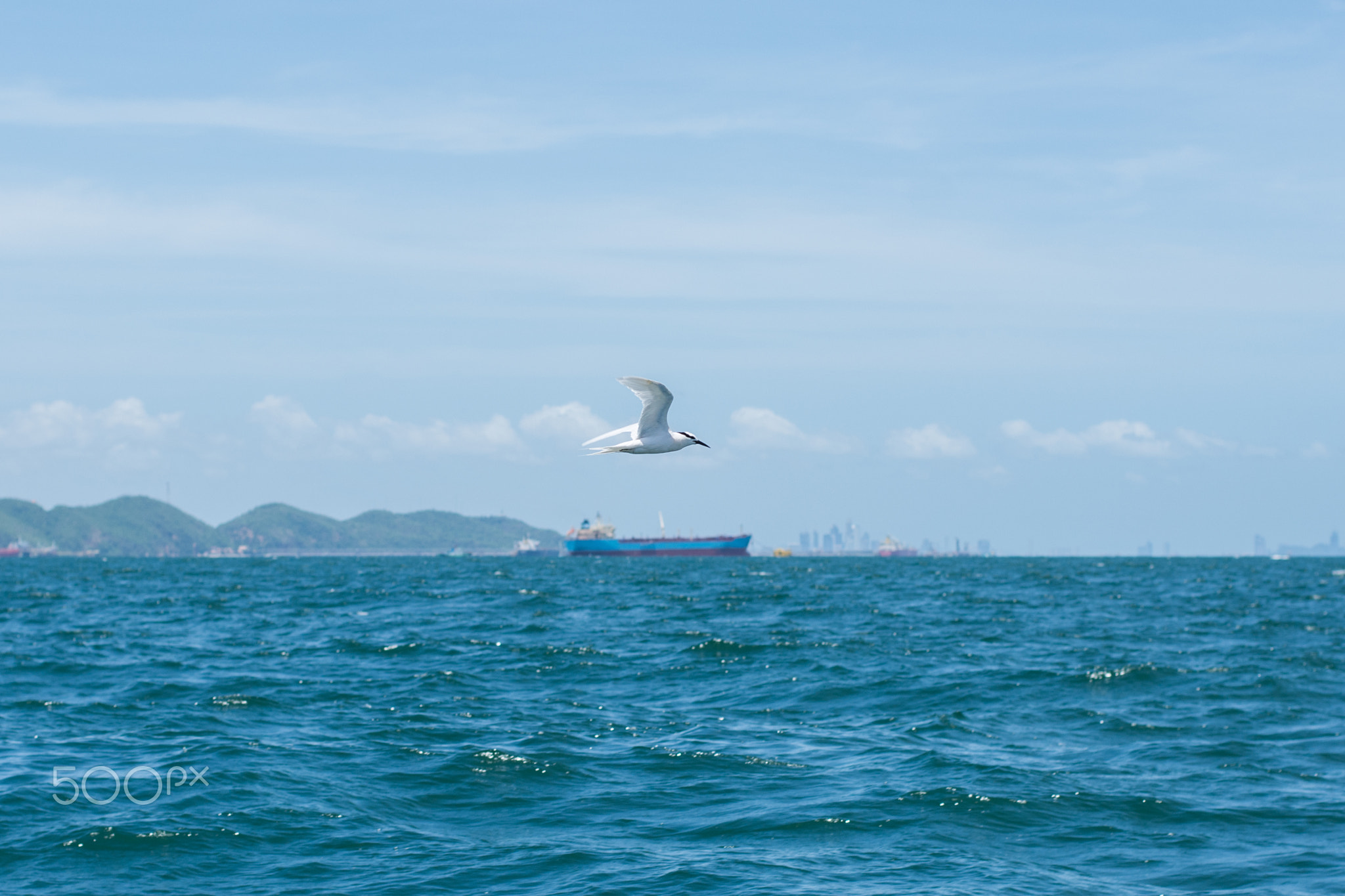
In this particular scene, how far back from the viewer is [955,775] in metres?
22.0

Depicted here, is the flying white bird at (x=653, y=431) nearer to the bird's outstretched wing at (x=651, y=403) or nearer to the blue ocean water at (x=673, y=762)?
the bird's outstretched wing at (x=651, y=403)

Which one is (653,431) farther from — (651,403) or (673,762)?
(673,762)

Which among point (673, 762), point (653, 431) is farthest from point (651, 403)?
point (673, 762)

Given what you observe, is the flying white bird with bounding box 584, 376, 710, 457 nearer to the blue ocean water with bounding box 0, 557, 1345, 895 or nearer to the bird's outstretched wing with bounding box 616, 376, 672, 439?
the bird's outstretched wing with bounding box 616, 376, 672, 439

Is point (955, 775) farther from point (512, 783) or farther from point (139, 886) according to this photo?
point (139, 886)

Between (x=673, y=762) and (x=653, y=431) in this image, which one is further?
(x=673, y=762)

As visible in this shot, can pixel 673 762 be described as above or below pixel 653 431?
below

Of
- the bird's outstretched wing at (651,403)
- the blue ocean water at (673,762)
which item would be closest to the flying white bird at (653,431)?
the bird's outstretched wing at (651,403)

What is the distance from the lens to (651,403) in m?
16.0

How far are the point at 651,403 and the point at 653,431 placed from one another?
2.85ft

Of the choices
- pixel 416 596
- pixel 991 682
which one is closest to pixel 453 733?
pixel 991 682

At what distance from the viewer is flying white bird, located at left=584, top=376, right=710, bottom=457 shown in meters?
15.6

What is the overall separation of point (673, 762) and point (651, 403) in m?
9.60

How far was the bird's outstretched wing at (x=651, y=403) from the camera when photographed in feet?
49.5
